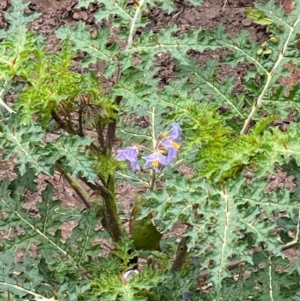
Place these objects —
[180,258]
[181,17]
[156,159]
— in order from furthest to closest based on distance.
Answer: [181,17], [180,258], [156,159]

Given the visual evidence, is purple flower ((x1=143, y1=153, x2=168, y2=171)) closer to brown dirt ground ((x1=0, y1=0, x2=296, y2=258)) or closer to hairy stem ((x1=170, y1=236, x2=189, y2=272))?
hairy stem ((x1=170, y1=236, x2=189, y2=272))

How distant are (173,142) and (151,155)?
0.05m

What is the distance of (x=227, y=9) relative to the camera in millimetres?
3105

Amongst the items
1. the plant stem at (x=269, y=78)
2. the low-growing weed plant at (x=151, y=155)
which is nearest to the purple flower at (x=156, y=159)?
the low-growing weed plant at (x=151, y=155)

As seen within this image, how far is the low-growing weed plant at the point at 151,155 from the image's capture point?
1.23m

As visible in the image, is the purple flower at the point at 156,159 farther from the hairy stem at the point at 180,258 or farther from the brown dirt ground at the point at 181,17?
the brown dirt ground at the point at 181,17

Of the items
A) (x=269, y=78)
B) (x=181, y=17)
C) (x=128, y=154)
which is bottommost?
(x=181, y=17)

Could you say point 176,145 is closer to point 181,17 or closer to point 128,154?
point 128,154

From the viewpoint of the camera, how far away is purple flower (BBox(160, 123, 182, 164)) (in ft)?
4.54

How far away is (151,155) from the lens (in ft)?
4.59

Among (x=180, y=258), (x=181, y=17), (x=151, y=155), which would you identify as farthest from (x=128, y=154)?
(x=181, y=17)

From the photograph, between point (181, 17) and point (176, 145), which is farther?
point (181, 17)

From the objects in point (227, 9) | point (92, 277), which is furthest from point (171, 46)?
point (227, 9)

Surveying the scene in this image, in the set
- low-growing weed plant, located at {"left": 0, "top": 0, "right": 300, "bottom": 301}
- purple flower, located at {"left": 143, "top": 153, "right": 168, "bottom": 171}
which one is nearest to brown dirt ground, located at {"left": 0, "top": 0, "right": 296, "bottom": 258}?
low-growing weed plant, located at {"left": 0, "top": 0, "right": 300, "bottom": 301}
